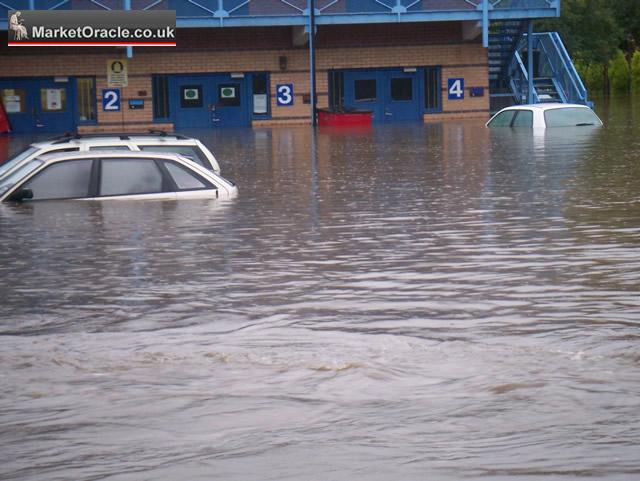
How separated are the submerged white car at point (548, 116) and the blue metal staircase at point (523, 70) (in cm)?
1210

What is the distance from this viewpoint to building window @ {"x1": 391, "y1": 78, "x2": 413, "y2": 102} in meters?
49.3

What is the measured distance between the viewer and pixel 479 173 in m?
21.2

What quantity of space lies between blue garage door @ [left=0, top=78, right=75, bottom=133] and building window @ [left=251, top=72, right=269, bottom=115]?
6.56m

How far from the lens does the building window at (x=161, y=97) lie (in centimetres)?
4778

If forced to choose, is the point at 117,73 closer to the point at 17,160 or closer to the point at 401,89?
the point at 401,89

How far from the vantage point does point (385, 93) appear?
49469 mm

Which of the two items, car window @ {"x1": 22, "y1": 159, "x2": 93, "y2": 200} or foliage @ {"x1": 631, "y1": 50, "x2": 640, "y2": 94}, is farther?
foliage @ {"x1": 631, "y1": 50, "x2": 640, "y2": 94}

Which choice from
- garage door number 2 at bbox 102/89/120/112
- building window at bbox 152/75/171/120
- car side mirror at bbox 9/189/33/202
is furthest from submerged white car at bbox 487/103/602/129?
car side mirror at bbox 9/189/33/202

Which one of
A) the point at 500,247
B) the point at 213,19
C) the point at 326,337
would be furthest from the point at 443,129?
the point at 326,337

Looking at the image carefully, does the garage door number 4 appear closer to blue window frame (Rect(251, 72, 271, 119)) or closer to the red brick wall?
the red brick wall

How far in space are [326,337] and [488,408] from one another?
190 cm

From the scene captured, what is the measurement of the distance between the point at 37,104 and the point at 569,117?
20.2 m

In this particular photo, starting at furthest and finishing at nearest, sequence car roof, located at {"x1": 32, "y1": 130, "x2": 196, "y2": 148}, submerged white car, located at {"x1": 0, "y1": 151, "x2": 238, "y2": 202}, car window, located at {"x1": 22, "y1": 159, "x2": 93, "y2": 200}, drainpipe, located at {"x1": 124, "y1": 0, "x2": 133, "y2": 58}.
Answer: drainpipe, located at {"x1": 124, "y1": 0, "x2": 133, "y2": 58} → car roof, located at {"x1": 32, "y1": 130, "x2": 196, "y2": 148} → car window, located at {"x1": 22, "y1": 159, "x2": 93, "y2": 200} → submerged white car, located at {"x1": 0, "y1": 151, "x2": 238, "y2": 202}

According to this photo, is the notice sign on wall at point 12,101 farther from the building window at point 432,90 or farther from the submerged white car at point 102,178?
the submerged white car at point 102,178
